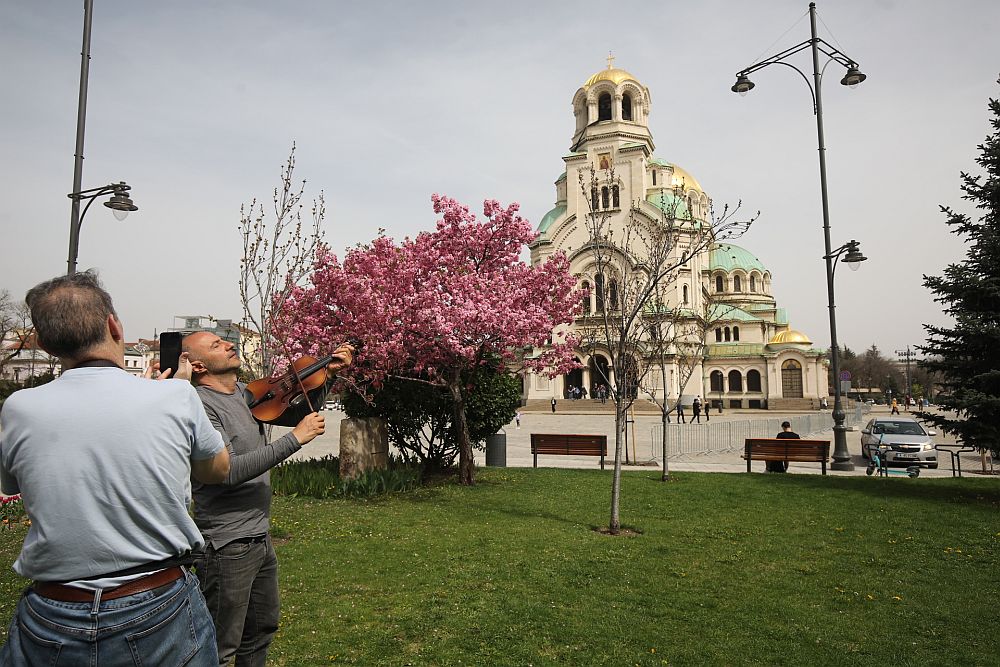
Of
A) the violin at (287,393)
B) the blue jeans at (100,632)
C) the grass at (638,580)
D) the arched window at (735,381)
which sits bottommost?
the grass at (638,580)

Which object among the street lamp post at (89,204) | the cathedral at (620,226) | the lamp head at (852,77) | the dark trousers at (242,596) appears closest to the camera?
the dark trousers at (242,596)

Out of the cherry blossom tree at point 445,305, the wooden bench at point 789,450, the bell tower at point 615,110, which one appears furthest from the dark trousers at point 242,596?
the bell tower at point 615,110

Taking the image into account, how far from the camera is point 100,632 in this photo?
193cm

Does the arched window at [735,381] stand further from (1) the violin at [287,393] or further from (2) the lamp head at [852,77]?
(1) the violin at [287,393]

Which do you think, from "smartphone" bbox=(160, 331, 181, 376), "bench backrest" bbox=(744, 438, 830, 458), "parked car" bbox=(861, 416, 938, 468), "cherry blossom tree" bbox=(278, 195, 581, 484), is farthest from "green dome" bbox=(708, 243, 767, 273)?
"smartphone" bbox=(160, 331, 181, 376)

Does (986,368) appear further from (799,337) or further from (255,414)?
(799,337)

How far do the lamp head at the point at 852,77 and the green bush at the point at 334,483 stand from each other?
44.5 ft

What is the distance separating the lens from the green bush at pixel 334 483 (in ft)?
35.9

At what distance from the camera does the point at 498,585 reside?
6234 mm

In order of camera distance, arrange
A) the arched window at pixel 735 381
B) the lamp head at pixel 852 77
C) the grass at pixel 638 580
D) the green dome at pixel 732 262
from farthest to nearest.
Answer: the green dome at pixel 732 262 → the arched window at pixel 735 381 → the lamp head at pixel 852 77 → the grass at pixel 638 580

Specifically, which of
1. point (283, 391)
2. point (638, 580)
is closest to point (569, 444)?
point (638, 580)

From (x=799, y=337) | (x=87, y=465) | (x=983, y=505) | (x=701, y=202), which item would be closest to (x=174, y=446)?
(x=87, y=465)

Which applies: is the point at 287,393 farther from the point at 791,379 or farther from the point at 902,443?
the point at 791,379

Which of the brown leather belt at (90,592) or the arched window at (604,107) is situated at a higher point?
the arched window at (604,107)
